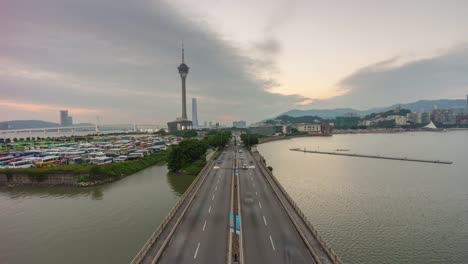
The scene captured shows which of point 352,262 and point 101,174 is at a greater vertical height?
point 101,174

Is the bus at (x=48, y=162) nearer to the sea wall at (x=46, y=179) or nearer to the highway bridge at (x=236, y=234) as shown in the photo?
the sea wall at (x=46, y=179)

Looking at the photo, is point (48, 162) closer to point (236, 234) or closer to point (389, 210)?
point (236, 234)

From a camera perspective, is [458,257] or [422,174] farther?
[422,174]

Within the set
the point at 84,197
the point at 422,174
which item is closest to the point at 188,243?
the point at 84,197

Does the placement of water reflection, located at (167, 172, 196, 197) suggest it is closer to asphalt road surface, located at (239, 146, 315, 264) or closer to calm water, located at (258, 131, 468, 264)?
asphalt road surface, located at (239, 146, 315, 264)

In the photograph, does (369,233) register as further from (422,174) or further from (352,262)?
(422,174)

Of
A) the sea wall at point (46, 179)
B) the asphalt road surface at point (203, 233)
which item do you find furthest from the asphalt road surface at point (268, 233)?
the sea wall at point (46, 179)
